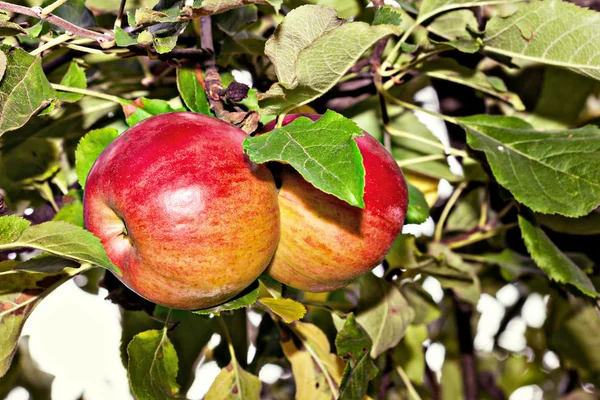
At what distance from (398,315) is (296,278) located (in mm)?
361

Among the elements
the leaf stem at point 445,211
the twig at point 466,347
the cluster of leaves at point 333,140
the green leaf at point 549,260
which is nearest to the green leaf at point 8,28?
the cluster of leaves at point 333,140

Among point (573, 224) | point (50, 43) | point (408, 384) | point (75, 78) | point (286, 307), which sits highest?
point (50, 43)

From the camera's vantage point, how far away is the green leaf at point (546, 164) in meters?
0.84

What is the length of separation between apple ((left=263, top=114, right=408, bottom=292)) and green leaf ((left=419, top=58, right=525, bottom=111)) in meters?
0.33

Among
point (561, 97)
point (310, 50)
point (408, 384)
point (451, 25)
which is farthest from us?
point (408, 384)

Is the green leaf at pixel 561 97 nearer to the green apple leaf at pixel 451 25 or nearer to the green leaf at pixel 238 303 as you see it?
the green apple leaf at pixel 451 25

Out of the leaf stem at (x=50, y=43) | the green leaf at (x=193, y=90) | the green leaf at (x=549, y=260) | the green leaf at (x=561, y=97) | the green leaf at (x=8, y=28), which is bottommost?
the green leaf at (x=549, y=260)

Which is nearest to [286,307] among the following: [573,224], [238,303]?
[238,303]

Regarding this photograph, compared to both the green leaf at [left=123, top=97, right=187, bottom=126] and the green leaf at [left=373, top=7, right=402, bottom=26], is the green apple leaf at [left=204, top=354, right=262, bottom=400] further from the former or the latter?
the green leaf at [left=373, top=7, right=402, bottom=26]

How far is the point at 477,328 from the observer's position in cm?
188

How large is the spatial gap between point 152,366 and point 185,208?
1.06ft

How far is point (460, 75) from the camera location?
3.51 feet

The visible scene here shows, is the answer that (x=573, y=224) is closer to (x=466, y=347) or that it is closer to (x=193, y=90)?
(x=466, y=347)

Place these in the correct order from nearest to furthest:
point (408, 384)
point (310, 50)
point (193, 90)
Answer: point (310, 50) → point (193, 90) → point (408, 384)
